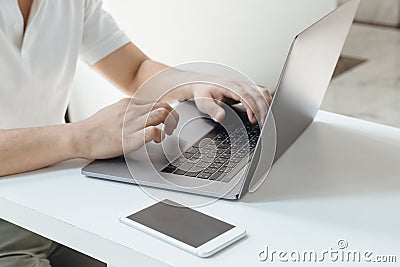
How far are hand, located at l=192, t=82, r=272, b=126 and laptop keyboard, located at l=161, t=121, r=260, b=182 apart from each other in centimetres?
3

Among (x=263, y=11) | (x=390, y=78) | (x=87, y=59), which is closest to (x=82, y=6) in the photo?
(x=87, y=59)

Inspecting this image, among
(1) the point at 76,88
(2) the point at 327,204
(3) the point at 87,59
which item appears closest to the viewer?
(2) the point at 327,204

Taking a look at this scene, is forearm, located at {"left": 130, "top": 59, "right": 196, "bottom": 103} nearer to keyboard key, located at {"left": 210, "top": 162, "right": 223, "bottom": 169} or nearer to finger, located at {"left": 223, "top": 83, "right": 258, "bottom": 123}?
finger, located at {"left": 223, "top": 83, "right": 258, "bottom": 123}

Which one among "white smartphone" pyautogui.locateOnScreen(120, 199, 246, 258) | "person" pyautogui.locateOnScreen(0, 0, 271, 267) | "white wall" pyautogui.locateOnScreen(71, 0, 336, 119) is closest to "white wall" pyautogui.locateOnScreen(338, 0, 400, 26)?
"white wall" pyautogui.locateOnScreen(71, 0, 336, 119)

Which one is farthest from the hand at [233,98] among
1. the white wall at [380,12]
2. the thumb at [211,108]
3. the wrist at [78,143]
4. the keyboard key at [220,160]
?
the white wall at [380,12]

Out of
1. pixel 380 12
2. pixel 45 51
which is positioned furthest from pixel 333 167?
pixel 380 12

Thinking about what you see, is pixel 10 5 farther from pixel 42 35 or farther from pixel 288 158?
pixel 288 158

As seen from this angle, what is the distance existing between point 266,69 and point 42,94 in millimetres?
1898

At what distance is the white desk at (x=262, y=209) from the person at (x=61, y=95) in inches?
1.9

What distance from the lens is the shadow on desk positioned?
1.09 meters

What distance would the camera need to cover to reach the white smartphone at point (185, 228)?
91 centimetres

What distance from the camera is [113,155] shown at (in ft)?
3.70

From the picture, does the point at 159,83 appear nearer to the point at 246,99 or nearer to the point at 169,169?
the point at 246,99

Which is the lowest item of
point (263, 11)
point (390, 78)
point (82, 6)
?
point (390, 78)
